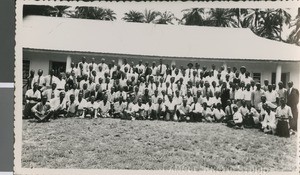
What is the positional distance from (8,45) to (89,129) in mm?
1135

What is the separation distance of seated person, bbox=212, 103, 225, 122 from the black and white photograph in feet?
0.03

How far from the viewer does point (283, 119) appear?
4344 mm

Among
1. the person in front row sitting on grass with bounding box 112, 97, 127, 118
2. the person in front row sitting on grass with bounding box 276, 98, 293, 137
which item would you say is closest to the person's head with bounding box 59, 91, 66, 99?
the person in front row sitting on grass with bounding box 112, 97, 127, 118

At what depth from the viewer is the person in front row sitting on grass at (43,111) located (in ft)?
14.6

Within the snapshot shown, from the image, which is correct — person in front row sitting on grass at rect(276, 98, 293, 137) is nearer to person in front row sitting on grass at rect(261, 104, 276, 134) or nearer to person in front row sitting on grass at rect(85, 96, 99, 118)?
person in front row sitting on grass at rect(261, 104, 276, 134)

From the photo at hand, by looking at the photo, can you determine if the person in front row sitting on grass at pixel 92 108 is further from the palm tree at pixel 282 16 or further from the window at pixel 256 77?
the palm tree at pixel 282 16

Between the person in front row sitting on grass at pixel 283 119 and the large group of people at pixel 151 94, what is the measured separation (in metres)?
0.08

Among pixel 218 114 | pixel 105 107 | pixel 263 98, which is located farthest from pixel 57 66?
pixel 263 98

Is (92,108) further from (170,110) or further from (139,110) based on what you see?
(170,110)

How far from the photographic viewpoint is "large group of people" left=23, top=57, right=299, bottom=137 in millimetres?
4441

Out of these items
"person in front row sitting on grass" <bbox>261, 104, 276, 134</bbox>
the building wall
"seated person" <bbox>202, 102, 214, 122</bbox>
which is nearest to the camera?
the building wall

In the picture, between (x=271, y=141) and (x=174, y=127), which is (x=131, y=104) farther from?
(x=271, y=141)

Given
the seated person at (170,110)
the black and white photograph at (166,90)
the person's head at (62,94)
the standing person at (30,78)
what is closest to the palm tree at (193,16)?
the black and white photograph at (166,90)

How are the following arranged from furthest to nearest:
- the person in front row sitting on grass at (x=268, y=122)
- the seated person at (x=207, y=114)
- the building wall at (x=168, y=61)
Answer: the seated person at (x=207, y=114) → the person in front row sitting on grass at (x=268, y=122) → the building wall at (x=168, y=61)
